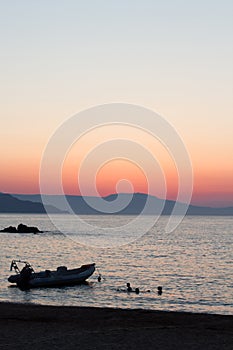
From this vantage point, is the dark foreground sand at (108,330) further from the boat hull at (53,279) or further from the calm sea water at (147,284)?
the boat hull at (53,279)

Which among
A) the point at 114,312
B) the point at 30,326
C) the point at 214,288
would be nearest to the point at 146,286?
the point at 214,288

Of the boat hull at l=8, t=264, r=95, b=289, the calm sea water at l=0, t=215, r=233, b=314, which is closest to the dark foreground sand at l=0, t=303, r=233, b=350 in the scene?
the calm sea water at l=0, t=215, r=233, b=314

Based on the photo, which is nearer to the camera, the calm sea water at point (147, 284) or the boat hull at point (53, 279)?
the calm sea water at point (147, 284)

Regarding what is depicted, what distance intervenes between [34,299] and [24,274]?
6.10 m

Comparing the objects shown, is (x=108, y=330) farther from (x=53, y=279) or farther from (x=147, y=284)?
(x=147, y=284)

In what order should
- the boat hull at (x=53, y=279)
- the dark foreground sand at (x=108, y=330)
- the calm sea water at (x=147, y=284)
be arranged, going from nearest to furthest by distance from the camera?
the dark foreground sand at (x=108, y=330), the calm sea water at (x=147, y=284), the boat hull at (x=53, y=279)

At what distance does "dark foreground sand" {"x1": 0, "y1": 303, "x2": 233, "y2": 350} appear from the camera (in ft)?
65.1

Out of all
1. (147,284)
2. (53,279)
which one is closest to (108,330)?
(53,279)

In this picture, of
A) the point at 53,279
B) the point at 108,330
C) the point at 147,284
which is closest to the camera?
the point at 108,330

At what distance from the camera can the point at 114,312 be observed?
32219 millimetres

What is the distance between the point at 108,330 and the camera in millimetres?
23531

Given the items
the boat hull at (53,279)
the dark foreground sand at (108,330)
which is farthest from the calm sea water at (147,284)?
the dark foreground sand at (108,330)

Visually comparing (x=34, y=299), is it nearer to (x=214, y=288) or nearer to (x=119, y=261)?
(x=214, y=288)

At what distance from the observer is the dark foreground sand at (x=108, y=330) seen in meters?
19.8
